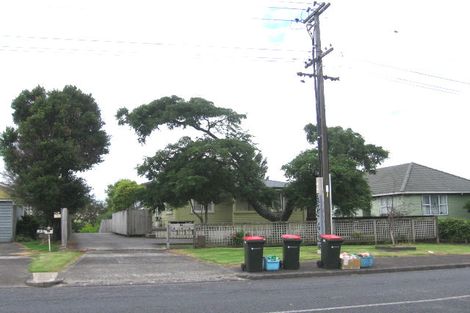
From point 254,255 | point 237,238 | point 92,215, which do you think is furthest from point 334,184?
point 92,215

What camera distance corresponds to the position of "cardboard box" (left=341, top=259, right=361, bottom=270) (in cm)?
1762

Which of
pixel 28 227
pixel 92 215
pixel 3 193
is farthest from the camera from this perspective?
pixel 92 215

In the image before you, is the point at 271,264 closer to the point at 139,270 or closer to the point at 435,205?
the point at 139,270

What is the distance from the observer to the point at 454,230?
Answer: 30.2 m

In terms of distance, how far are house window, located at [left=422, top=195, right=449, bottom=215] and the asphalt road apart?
27143mm

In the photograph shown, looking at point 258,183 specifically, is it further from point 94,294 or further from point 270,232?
point 94,294

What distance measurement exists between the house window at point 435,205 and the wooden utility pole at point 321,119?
22413 millimetres

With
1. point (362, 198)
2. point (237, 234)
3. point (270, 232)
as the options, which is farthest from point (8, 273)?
point (362, 198)

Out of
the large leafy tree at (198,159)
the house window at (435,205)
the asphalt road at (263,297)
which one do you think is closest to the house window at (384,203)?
the house window at (435,205)

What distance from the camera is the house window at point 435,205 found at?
4150 centimetres

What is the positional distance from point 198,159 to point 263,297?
57.6 feet

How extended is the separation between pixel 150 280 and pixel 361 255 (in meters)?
7.22

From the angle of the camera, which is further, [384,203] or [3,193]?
[384,203]

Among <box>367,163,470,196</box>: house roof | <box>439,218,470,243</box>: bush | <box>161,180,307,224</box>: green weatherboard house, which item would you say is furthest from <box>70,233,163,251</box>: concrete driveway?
<box>367,163,470,196</box>: house roof
